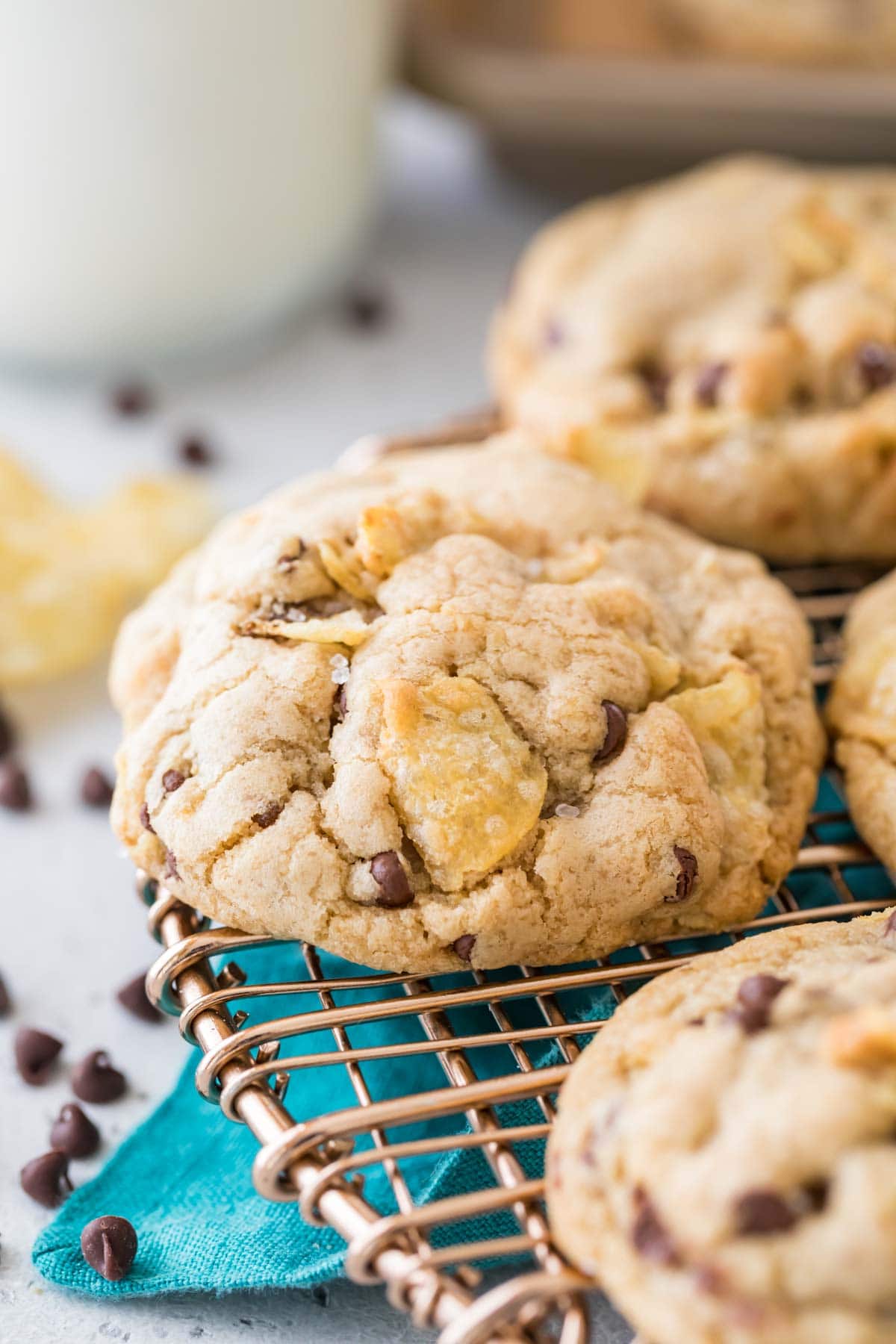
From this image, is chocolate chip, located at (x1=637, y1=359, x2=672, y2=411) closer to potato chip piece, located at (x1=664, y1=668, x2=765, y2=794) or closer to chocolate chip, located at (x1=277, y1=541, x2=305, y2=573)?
potato chip piece, located at (x1=664, y1=668, x2=765, y2=794)

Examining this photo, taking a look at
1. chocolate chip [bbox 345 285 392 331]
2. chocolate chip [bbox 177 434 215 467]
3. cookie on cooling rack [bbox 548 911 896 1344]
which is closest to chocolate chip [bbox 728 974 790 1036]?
cookie on cooling rack [bbox 548 911 896 1344]

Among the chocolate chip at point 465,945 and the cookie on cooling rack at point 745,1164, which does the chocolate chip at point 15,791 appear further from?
Answer: the cookie on cooling rack at point 745,1164

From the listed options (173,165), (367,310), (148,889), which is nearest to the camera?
(148,889)

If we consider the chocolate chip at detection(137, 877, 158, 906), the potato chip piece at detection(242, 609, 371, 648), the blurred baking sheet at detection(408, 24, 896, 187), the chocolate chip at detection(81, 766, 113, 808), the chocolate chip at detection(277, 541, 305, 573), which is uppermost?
the blurred baking sheet at detection(408, 24, 896, 187)

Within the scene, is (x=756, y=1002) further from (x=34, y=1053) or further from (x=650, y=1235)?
(x=34, y=1053)

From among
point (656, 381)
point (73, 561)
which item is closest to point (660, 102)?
point (656, 381)

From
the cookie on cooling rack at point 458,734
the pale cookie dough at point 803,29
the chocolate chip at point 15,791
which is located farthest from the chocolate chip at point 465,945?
the pale cookie dough at point 803,29
